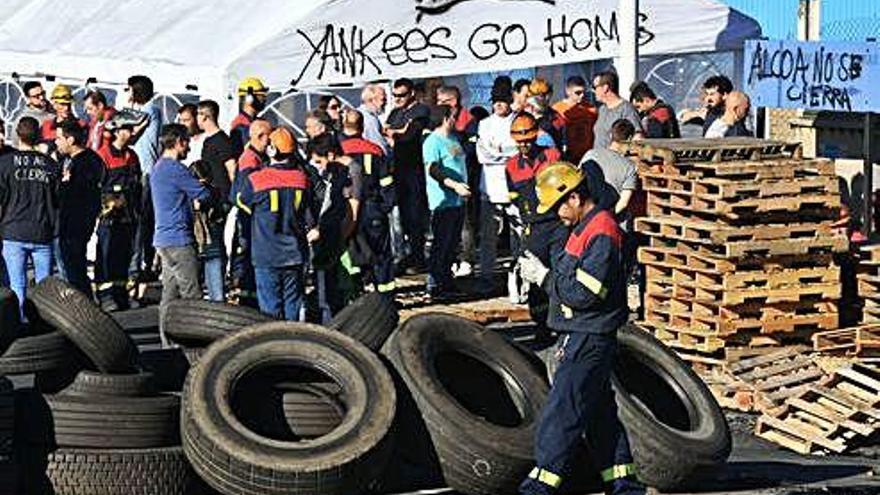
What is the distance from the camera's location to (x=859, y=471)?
12.3 meters

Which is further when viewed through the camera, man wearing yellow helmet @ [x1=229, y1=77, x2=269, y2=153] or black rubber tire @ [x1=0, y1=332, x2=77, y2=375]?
man wearing yellow helmet @ [x1=229, y1=77, x2=269, y2=153]

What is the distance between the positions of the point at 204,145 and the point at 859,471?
25.5 feet

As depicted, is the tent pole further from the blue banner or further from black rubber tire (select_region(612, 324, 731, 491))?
black rubber tire (select_region(612, 324, 731, 491))

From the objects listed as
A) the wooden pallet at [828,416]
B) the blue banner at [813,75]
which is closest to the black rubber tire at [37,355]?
the wooden pallet at [828,416]

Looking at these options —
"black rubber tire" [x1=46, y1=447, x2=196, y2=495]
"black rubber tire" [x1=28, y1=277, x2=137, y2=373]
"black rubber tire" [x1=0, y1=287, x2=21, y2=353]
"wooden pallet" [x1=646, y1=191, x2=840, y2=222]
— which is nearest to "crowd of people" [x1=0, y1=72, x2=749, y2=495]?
"wooden pallet" [x1=646, y1=191, x2=840, y2=222]

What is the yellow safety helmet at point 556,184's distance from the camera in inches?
420

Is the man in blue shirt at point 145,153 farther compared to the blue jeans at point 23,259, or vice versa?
the man in blue shirt at point 145,153

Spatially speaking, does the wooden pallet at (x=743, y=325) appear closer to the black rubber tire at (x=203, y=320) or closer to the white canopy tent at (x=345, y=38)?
the black rubber tire at (x=203, y=320)

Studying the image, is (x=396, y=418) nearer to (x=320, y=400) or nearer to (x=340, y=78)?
(x=320, y=400)

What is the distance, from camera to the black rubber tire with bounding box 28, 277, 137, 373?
11820mm

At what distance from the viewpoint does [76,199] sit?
17.4m

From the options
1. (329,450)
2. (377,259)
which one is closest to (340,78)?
(377,259)

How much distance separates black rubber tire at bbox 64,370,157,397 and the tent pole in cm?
1001

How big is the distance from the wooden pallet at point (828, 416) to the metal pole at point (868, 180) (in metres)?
6.86
